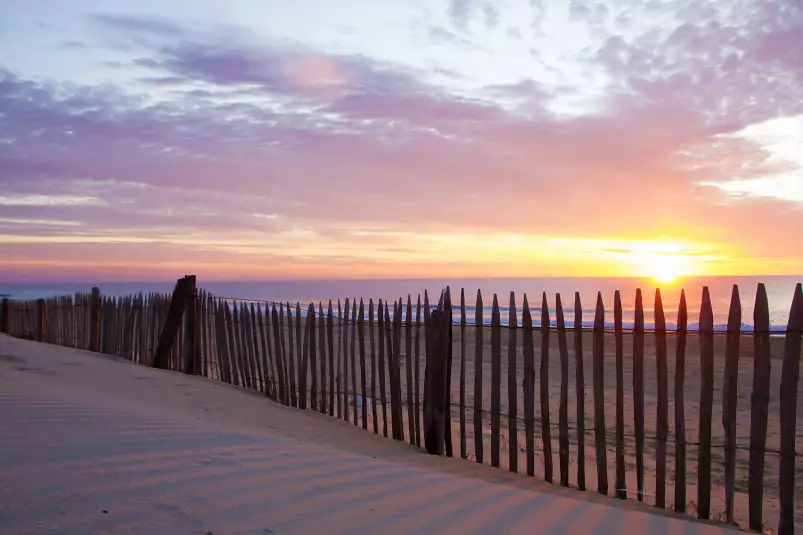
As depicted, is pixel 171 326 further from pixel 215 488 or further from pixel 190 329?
pixel 215 488

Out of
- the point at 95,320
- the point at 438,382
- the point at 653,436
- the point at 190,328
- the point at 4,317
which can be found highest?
the point at 190,328

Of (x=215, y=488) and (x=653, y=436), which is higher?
(x=215, y=488)

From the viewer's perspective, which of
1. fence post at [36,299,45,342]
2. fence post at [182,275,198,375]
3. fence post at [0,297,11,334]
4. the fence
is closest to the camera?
the fence

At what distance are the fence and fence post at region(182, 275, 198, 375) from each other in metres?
0.02

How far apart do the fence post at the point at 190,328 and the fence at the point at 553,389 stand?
0.02 m

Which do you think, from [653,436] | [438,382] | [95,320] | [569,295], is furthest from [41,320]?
[569,295]

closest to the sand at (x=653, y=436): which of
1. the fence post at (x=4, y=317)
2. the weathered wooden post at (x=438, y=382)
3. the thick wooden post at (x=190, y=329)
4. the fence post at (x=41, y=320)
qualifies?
the weathered wooden post at (x=438, y=382)

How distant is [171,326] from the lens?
38.2 ft

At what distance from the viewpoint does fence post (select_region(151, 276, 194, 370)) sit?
452 inches

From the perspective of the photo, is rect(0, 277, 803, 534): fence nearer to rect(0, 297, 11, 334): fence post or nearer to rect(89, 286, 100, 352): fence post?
rect(89, 286, 100, 352): fence post

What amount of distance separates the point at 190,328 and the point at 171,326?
0.47 m

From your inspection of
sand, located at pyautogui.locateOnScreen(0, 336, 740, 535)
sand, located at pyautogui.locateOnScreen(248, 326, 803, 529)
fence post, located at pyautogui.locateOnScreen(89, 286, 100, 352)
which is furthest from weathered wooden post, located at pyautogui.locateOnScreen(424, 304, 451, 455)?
fence post, located at pyautogui.locateOnScreen(89, 286, 100, 352)

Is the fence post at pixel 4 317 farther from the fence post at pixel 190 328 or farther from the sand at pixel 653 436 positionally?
the sand at pixel 653 436

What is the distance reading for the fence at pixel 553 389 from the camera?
518 centimetres
